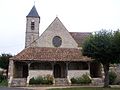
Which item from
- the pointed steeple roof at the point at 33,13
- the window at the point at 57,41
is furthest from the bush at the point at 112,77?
the pointed steeple roof at the point at 33,13

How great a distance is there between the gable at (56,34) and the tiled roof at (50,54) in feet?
3.90

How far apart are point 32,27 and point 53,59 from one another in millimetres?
15434

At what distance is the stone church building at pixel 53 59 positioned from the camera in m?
45.8

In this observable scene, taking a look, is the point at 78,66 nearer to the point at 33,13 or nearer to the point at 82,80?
the point at 82,80

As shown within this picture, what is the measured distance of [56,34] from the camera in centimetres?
5134

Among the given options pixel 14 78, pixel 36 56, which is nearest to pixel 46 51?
pixel 36 56

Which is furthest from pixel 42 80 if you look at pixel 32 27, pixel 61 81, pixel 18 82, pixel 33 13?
pixel 33 13

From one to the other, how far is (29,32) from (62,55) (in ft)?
45.1

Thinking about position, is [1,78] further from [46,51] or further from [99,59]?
[99,59]

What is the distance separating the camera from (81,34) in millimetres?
56656

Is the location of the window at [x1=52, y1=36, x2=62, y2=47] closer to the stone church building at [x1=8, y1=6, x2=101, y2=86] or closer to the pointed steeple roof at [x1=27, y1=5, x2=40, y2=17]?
the stone church building at [x1=8, y1=6, x2=101, y2=86]

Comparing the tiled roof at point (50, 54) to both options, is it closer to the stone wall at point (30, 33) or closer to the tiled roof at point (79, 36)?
the tiled roof at point (79, 36)

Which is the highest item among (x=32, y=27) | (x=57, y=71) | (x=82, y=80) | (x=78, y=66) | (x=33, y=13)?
(x=33, y=13)

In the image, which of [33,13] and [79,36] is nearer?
[79,36]
